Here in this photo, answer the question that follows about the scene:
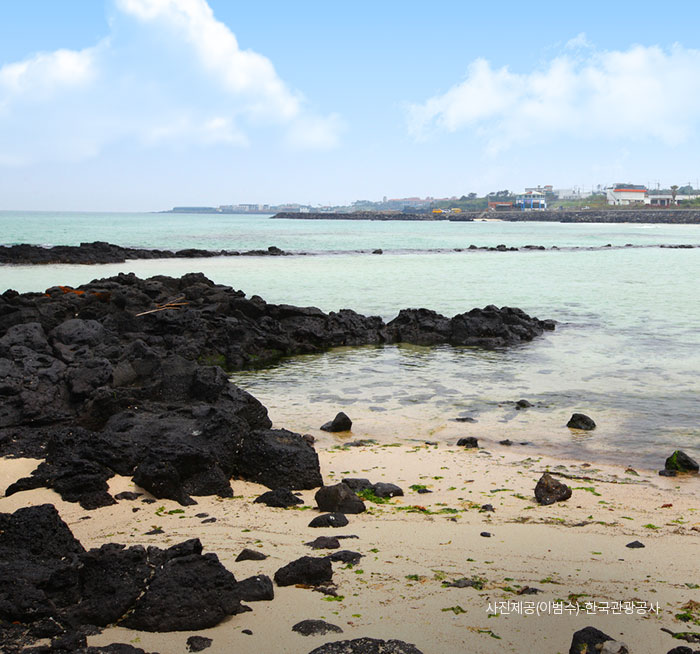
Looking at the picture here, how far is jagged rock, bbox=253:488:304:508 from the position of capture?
6230mm

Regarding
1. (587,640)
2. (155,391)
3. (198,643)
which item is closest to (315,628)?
(198,643)

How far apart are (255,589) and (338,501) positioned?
185 cm

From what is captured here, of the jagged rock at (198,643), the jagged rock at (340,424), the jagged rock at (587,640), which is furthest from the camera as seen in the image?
the jagged rock at (340,424)

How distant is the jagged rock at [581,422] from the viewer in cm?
941

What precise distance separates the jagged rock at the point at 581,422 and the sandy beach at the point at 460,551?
166 centimetres

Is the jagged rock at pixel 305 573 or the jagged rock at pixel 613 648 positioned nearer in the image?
the jagged rock at pixel 613 648

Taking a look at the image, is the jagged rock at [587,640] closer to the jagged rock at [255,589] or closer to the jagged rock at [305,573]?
the jagged rock at [305,573]

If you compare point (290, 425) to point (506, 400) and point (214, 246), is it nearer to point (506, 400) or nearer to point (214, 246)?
point (506, 400)

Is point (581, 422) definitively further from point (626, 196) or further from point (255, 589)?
point (626, 196)

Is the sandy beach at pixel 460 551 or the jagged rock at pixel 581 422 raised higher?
the sandy beach at pixel 460 551

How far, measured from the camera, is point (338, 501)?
6055 millimetres

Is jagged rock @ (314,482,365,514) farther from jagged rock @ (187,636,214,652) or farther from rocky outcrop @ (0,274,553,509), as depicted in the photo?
jagged rock @ (187,636,214,652)

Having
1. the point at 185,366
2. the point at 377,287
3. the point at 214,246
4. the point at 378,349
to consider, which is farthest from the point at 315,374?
the point at 214,246

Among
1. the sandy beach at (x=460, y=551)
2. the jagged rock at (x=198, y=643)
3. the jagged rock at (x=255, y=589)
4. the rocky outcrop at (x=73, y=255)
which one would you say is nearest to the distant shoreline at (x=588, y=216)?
the rocky outcrop at (x=73, y=255)
